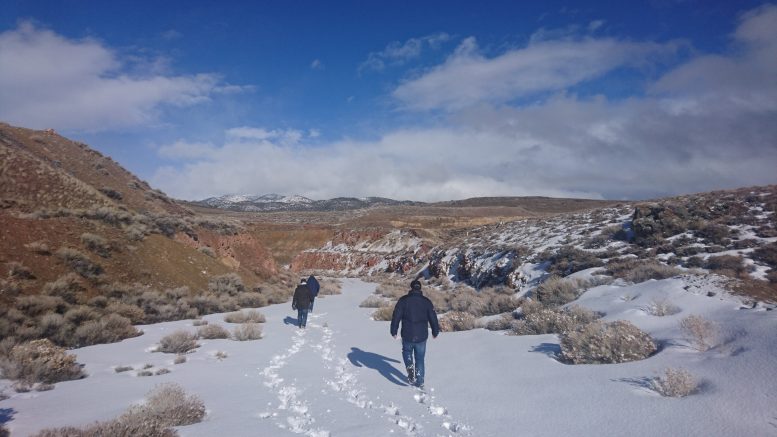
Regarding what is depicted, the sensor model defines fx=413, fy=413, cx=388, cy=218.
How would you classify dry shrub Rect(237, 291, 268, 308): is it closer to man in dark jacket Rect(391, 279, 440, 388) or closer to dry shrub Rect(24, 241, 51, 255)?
dry shrub Rect(24, 241, 51, 255)

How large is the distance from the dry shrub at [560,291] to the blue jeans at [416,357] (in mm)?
6534

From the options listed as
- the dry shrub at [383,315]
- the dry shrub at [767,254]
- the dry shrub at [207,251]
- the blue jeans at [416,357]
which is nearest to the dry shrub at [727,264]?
the dry shrub at [767,254]

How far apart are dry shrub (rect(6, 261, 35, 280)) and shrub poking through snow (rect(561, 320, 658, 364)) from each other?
1284 cm

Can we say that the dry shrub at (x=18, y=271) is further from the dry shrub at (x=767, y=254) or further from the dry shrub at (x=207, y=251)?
the dry shrub at (x=767, y=254)

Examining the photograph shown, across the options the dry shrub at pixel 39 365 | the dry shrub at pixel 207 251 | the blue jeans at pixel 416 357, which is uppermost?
the dry shrub at pixel 207 251

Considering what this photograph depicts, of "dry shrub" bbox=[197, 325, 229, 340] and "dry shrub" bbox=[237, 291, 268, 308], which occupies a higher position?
"dry shrub" bbox=[197, 325, 229, 340]

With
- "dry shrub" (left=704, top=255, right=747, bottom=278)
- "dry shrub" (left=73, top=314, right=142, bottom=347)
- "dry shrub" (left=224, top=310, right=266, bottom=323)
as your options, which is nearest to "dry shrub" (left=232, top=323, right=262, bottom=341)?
"dry shrub" (left=73, top=314, right=142, bottom=347)

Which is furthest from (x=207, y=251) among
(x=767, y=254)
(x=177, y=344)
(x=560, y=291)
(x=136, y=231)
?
(x=767, y=254)

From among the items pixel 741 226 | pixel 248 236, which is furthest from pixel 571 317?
pixel 248 236

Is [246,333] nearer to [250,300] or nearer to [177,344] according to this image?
[177,344]

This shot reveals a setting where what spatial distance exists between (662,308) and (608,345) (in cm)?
277

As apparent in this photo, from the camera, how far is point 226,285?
59.9ft

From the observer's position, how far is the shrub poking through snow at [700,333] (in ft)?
19.5

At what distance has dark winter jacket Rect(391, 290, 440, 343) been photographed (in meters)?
7.21
